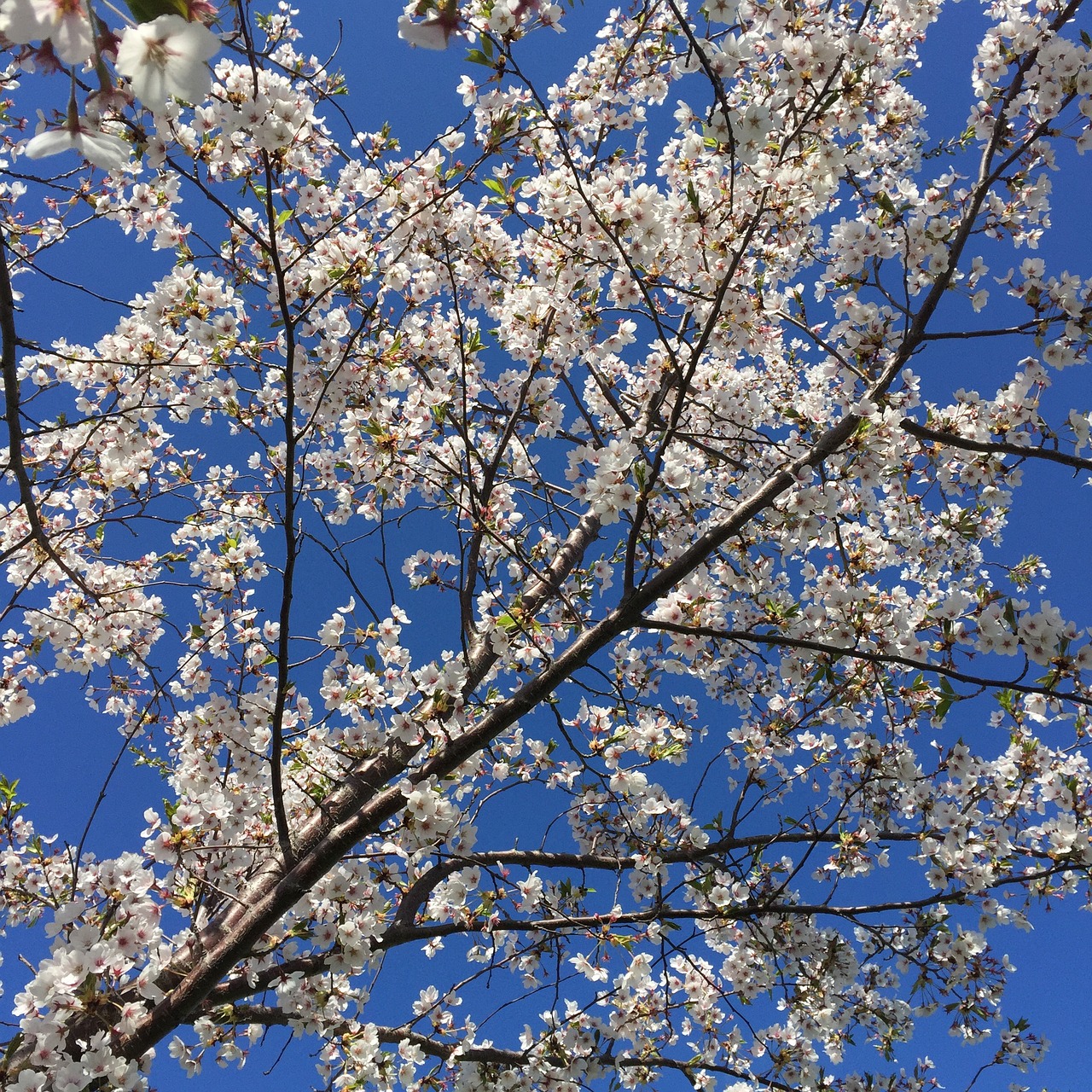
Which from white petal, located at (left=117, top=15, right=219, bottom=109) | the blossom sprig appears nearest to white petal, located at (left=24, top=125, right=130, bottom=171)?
the blossom sprig

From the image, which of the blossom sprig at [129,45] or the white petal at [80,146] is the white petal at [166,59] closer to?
the blossom sprig at [129,45]

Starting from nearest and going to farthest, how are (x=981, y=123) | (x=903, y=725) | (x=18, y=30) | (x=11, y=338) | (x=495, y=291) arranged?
1. (x=18, y=30)
2. (x=11, y=338)
3. (x=981, y=123)
4. (x=903, y=725)
5. (x=495, y=291)

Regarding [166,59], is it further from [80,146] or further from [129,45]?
[80,146]

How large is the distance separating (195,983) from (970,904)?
3865 mm

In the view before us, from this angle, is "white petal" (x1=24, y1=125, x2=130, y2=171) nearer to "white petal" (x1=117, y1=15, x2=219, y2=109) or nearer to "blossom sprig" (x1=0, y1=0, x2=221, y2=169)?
"blossom sprig" (x1=0, y1=0, x2=221, y2=169)

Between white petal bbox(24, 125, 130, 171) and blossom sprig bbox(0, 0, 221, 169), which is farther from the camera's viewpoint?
white petal bbox(24, 125, 130, 171)

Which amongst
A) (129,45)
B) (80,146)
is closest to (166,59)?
(129,45)

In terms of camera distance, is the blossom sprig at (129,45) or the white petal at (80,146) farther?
the white petal at (80,146)

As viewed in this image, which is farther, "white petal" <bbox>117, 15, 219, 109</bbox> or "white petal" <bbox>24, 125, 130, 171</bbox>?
"white petal" <bbox>24, 125, 130, 171</bbox>

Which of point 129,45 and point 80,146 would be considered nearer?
point 129,45

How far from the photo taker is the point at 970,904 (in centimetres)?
361

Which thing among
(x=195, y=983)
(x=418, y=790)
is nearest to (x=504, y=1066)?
(x=195, y=983)

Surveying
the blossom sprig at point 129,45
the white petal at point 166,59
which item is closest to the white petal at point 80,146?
the blossom sprig at point 129,45

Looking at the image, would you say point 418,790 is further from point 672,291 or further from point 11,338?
point 672,291
